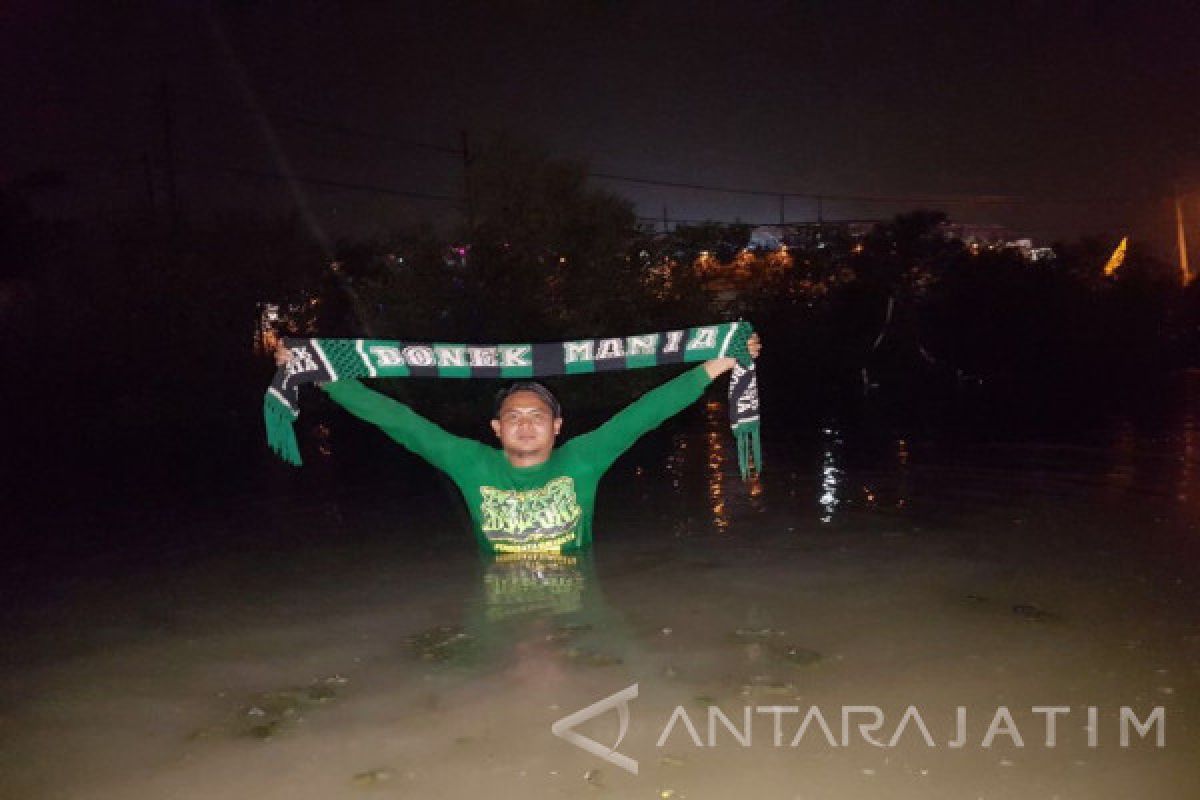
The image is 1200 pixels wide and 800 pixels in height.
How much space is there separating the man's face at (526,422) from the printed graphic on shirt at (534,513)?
1.26 feet

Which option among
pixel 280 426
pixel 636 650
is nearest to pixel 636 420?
pixel 636 650

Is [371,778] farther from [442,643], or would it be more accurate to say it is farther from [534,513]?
[534,513]

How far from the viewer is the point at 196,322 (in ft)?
103

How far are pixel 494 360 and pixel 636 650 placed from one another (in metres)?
3.09

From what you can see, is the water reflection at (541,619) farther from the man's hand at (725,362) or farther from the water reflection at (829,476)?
the water reflection at (829,476)

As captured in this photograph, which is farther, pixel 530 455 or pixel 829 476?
pixel 829 476

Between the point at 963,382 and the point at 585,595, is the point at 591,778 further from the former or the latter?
the point at 963,382

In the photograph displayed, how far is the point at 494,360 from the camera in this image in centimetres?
866

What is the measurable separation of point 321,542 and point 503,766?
6167 millimetres

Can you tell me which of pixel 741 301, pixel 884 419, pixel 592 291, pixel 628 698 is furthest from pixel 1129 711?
pixel 741 301

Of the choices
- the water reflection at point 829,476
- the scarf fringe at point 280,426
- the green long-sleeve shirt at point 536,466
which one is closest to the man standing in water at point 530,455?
the green long-sleeve shirt at point 536,466

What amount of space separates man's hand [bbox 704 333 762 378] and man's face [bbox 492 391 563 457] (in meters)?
1.18

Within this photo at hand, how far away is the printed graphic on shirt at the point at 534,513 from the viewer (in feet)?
25.5

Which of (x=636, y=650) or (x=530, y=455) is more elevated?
(x=530, y=455)
